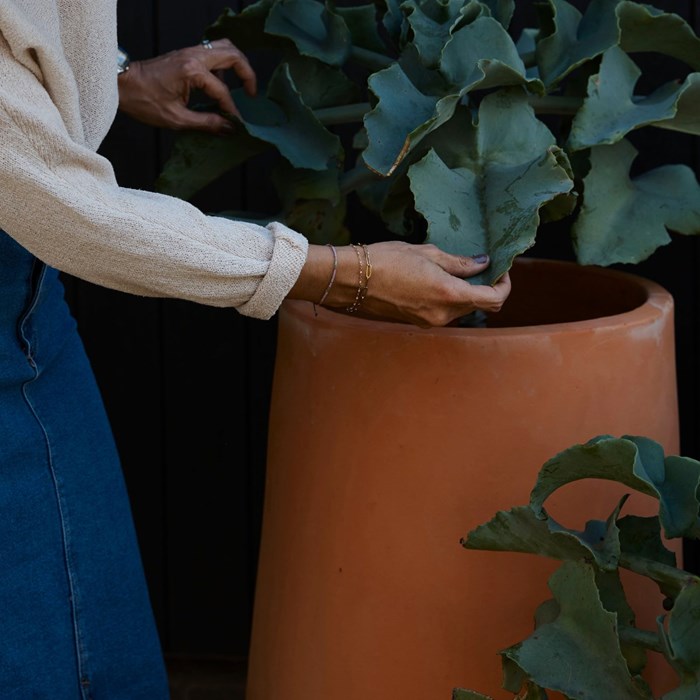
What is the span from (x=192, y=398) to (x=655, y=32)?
92cm

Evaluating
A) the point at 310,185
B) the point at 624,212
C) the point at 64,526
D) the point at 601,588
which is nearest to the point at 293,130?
the point at 310,185

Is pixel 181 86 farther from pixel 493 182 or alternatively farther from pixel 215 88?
pixel 493 182

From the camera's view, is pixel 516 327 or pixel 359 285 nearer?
pixel 359 285

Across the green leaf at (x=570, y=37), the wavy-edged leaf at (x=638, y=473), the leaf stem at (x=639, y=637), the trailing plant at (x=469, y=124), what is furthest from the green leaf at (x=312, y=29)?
the leaf stem at (x=639, y=637)

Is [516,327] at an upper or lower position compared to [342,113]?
lower

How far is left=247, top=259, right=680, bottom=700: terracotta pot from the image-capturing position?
3.97 feet

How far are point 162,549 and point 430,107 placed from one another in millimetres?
1026

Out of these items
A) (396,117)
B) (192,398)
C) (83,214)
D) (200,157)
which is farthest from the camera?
(192,398)

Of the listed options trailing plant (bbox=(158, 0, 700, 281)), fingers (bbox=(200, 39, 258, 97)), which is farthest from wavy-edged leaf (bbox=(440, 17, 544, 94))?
fingers (bbox=(200, 39, 258, 97))

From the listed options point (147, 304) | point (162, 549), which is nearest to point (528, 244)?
point (147, 304)

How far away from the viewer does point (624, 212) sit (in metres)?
1.33

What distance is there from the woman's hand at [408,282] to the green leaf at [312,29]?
382 mm

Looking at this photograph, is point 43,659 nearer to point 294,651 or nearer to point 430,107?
point 294,651

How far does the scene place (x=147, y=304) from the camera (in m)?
1.87
